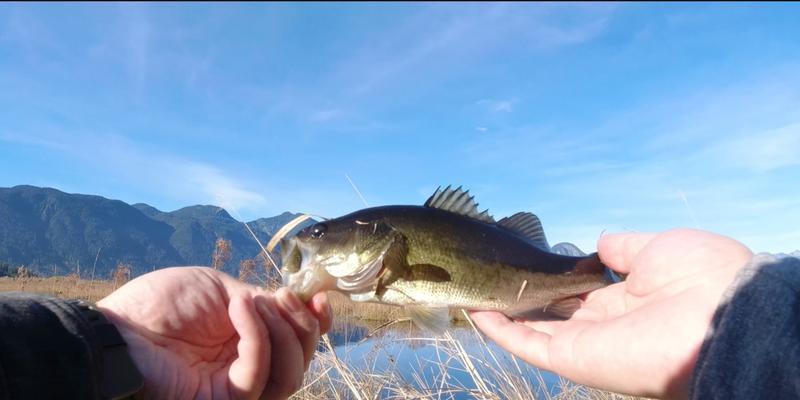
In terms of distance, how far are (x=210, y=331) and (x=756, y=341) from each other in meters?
2.61

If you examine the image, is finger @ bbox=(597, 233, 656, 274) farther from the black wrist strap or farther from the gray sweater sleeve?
the black wrist strap

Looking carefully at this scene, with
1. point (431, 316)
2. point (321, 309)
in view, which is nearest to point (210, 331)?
point (321, 309)

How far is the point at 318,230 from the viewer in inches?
Answer: 143

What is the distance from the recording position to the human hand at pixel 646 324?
8.05 feet

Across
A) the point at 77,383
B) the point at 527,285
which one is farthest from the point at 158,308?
the point at 527,285

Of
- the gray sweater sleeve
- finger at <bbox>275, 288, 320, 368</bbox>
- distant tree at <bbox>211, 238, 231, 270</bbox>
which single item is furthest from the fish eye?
distant tree at <bbox>211, 238, 231, 270</bbox>

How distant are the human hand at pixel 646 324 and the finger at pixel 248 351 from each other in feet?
4.84

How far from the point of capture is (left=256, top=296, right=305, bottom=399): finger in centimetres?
272

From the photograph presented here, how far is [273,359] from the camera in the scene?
2.78 meters

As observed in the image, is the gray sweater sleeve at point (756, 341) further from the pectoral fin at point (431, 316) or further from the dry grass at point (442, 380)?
the dry grass at point (442, 380)

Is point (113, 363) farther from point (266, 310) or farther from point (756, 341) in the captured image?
point (756, 341)

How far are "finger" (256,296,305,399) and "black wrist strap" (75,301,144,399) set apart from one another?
65 centimetres

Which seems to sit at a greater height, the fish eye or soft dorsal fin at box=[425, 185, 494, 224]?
soft dorsal fin at box=[425, 185, 494, 224]

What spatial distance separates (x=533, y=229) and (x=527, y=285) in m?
0.52
